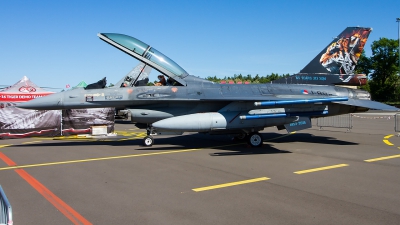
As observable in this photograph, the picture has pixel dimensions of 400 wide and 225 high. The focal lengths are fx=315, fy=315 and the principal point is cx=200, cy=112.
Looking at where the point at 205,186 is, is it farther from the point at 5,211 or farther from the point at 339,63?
the point at 339,63

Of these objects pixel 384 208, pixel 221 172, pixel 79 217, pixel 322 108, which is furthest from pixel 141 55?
pixel 384 208

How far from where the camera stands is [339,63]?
12883 mm

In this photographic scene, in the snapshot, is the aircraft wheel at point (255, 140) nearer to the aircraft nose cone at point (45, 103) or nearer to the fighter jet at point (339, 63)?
the fighter jet at point (339, 63)

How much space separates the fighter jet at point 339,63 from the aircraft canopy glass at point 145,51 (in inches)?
172

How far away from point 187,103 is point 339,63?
21.6ft

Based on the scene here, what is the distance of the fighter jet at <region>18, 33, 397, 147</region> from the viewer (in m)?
10.4

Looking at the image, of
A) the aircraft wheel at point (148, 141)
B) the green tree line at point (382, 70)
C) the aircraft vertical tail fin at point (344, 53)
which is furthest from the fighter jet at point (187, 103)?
the green tree line at point (382, 70)

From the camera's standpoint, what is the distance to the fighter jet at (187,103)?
1040 centimetres

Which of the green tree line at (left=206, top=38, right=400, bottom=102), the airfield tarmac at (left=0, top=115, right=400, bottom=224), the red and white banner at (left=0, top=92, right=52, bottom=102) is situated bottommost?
the airfield tarmac at (left=0, top=115, right=400, bottom=224)

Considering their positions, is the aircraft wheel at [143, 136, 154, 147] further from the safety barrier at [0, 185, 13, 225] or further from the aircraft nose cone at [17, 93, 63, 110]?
the safety barrier at [0, 185, 13, 225]

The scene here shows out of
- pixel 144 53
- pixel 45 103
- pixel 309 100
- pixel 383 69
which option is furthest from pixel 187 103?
pixel 383 69

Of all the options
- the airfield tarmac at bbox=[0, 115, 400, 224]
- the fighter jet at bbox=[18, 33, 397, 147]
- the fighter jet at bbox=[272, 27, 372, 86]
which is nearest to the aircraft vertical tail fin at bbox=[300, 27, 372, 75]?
the fighter jet at bbox=[272, 27, 372, 86]

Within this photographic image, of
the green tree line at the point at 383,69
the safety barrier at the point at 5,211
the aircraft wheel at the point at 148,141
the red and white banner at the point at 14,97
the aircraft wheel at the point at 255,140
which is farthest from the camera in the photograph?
the green tree line at the point at 383,69

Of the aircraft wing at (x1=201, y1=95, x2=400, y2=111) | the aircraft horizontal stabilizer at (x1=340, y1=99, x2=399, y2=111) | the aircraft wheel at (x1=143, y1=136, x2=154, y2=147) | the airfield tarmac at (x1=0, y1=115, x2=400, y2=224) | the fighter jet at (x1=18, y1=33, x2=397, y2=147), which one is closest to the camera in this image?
the airfield tarmac at (x1=0, y1=115, x2=400, y2=224)
